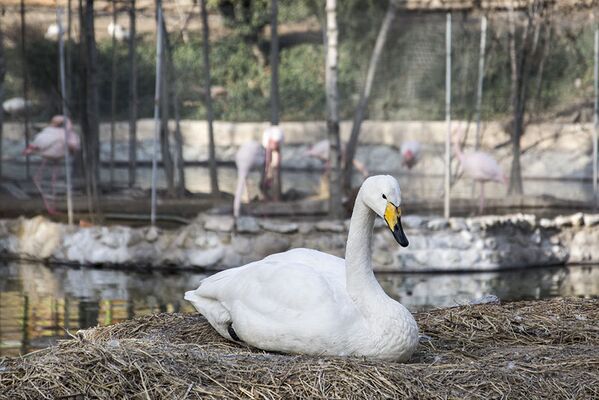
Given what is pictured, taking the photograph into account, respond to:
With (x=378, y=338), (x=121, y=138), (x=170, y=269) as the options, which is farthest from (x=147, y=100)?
(x=378, y=338)

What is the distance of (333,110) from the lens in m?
12.9

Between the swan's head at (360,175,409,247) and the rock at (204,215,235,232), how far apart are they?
297 inches

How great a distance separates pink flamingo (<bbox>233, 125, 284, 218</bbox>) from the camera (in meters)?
13.7

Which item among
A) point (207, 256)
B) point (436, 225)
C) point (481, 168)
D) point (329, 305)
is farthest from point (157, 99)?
point (329, 305)

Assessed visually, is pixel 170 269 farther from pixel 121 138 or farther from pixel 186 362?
pixel 186 362

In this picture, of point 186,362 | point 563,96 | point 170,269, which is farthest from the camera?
point 563,96

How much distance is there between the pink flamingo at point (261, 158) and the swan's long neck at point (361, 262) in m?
8.04

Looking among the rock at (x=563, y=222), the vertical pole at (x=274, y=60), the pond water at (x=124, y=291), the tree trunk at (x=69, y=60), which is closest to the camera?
the pond water at (x=124, y=291)

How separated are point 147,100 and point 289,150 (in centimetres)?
219

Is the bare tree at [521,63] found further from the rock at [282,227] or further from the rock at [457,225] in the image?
the rock at [282,227]

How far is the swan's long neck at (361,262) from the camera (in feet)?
17.3

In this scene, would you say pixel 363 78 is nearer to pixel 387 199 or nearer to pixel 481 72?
pixel 481 72

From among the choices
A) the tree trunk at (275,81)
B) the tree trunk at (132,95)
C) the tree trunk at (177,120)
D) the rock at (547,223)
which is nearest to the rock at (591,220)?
the rock at (547,223)

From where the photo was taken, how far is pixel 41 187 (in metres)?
14.4
